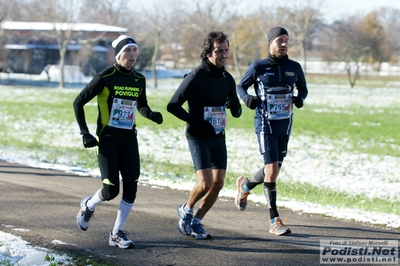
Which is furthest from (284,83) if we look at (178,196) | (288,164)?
(288,164)

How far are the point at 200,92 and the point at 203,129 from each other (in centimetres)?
41

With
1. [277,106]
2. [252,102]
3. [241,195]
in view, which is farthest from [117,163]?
[241,195]

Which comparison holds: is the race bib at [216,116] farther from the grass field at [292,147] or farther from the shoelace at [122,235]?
the grass field at [292,147]

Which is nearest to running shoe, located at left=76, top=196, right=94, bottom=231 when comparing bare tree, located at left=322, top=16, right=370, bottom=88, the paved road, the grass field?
the paved road

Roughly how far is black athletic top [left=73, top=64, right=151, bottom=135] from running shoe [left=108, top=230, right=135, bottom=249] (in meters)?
1.07

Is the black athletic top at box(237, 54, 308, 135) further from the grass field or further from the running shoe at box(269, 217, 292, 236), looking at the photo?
the grass field

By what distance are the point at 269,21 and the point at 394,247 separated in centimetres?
7319

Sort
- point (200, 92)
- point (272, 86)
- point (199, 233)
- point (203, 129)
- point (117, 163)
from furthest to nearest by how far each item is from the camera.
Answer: point (272, 86) → point (199, 233) → point (200, 92) → point (203, 129) → point (117, 163)

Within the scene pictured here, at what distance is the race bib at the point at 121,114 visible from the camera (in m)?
6.64

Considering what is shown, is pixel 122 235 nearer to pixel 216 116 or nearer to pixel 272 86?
pixel 216 116

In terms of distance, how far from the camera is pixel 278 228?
7383 millimetres

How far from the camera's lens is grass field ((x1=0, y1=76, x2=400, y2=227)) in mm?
11875

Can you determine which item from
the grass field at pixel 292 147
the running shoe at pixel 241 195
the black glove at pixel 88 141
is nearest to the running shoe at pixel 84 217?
the black glove at pixel 88 141

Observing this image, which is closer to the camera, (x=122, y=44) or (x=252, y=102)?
(x=122, y=44)
